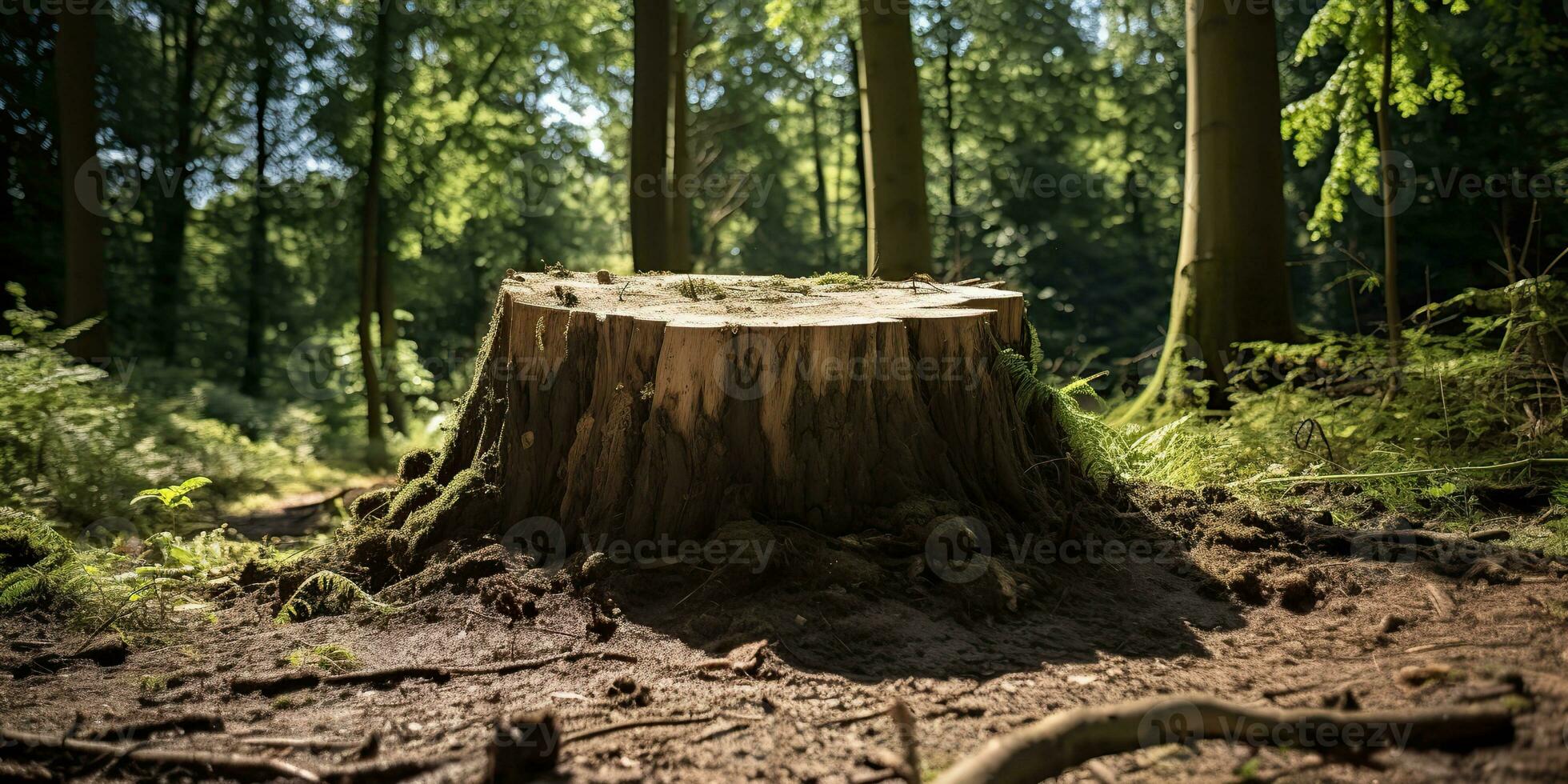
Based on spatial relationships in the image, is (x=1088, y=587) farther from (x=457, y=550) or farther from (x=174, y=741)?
(x=174, y=741)

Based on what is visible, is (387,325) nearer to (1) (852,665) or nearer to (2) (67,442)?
(2) (67,442)

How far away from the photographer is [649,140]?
10750 millimetres

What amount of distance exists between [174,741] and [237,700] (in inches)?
15.2

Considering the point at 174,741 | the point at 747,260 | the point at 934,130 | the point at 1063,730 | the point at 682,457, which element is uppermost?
the point at 934,130

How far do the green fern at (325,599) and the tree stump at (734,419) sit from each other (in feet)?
1.18

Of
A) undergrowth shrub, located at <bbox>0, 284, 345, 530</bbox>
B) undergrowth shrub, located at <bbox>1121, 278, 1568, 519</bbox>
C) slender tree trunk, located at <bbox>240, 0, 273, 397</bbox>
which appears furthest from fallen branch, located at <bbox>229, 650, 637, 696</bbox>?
slender tree trunk, located at <bbox>240, 0, 273, 397</bbox>

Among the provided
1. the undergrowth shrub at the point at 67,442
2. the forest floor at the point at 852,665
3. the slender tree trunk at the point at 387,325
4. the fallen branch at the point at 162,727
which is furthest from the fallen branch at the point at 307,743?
the slender tree trunk at the point at 387,325

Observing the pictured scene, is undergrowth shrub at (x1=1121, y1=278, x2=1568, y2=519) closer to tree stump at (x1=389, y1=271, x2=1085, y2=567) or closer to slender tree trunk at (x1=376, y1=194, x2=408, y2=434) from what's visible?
tree stump at (x1=389, y1=271, x2=1085, y2=567)

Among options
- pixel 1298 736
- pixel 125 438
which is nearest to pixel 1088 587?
pixel 1298 736

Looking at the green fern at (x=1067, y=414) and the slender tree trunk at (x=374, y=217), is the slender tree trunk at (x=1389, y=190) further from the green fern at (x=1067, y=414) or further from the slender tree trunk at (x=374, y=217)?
the slender tree trunk at (x=374, y=217)

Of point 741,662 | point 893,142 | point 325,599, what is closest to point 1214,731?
point 741,662

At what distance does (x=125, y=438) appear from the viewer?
8.64 m

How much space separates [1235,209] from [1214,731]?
604cm

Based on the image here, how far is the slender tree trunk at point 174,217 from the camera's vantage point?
18172mm
